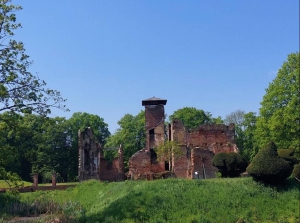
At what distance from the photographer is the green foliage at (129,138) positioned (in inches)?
2315

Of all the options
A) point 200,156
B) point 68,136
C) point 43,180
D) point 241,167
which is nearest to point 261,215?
point 241,167

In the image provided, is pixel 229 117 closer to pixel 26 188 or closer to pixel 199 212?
pixel 26 188

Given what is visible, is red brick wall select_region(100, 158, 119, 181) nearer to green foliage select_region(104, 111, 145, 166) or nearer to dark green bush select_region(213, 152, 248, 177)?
green foliage select_region(104, 111, 145, 166)

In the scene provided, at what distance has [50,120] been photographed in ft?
61.4

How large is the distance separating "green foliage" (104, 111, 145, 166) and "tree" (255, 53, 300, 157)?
27.3 m

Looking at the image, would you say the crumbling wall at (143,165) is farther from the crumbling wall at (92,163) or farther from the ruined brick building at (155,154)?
the crumbling wall at (92,163)

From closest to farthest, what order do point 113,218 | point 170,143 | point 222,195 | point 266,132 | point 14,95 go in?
point 14,95, point 113,218, point 222,195, point 266,132, point 170,143

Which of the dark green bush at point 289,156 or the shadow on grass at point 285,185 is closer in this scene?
the shadow on grass at point 285,185

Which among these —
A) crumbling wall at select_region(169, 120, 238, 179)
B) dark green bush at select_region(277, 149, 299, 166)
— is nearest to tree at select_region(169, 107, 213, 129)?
crumbling wall at select_region(169, 120, 238, 179)

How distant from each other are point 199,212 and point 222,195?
2141mm

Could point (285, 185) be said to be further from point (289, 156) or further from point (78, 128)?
point (78, 128)

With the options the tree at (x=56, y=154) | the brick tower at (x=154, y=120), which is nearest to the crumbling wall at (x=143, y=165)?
the brick tower at (x=154, y=120)

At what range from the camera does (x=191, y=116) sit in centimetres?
6056

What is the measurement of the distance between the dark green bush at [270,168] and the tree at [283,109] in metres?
7.59
